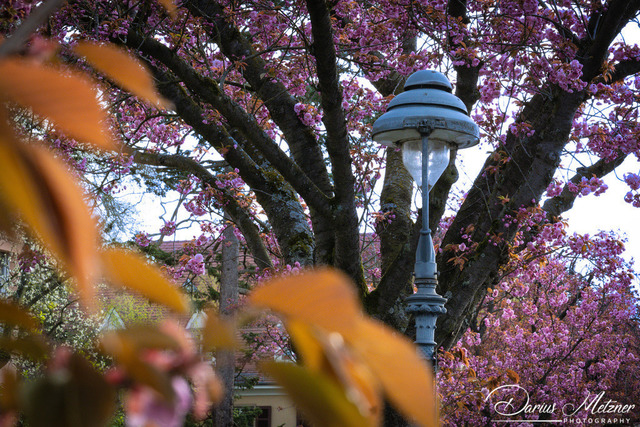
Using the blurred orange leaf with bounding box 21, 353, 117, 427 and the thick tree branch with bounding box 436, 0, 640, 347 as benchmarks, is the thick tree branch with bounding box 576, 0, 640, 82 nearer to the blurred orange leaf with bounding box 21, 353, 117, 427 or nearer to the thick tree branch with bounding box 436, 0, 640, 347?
the thick tree branch with bounding box 436, 0, 640, 347

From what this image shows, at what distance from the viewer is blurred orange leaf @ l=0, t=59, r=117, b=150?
20 centimetres

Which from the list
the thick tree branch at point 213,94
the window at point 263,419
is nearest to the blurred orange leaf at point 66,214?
the thick tree branch at point 213,94

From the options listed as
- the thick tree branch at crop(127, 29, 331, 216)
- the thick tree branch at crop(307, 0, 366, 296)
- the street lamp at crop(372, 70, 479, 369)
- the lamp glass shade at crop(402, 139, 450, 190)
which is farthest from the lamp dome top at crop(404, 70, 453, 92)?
the thick tree branch at crop(127, 29, 331, 216)

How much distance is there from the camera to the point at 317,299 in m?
0.23

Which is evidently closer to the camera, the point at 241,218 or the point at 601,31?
the point at 601,31

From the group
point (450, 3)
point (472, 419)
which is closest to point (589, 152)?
point (450, 3)

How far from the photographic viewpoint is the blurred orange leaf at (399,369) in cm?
22

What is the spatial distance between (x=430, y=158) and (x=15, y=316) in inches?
185

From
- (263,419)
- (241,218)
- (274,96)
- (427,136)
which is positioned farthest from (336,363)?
(263,419)

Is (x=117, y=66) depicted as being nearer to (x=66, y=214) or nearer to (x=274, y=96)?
(x=66, y=214)

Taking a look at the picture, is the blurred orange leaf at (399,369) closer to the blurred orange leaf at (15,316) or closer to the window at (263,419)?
the blurred orange leaf at (15,316)

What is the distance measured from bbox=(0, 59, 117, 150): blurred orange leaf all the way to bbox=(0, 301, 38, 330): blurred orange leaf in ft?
0.27

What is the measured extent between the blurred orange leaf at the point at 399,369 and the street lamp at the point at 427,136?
14.0ft

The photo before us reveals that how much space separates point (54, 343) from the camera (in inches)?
9.8
